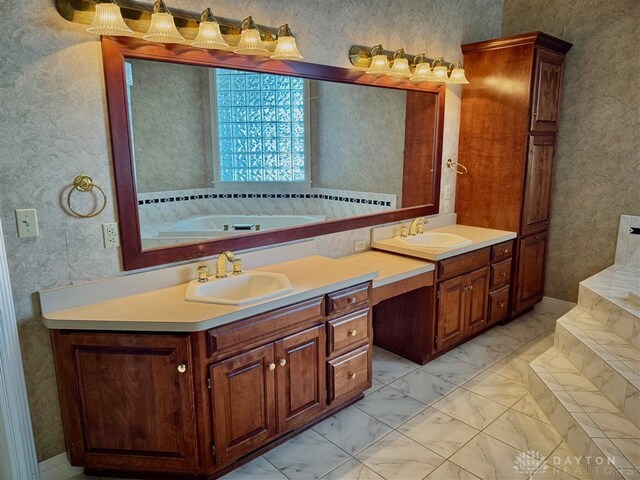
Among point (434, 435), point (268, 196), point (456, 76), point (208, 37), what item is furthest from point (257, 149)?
point (434, 435)


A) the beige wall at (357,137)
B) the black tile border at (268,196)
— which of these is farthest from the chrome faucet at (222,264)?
the beige wall at (357,137)

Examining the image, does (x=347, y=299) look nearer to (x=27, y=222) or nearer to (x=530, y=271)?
(x=27, y=222)

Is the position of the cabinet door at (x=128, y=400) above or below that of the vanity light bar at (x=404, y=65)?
below

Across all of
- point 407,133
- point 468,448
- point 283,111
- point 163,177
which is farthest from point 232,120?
point 468,448

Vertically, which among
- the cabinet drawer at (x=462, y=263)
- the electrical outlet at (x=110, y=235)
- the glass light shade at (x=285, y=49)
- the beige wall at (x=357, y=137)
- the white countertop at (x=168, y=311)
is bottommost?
the cabinet drawer at (x=462, y=263)

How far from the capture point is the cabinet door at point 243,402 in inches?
75.7

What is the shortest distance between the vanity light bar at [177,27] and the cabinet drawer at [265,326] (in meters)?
1.25

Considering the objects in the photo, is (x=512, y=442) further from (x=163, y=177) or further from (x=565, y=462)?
(x=163, y=177)

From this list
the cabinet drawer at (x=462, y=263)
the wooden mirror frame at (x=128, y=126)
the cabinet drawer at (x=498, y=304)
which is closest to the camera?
the wooden mirror frame at (x=128, y=126)

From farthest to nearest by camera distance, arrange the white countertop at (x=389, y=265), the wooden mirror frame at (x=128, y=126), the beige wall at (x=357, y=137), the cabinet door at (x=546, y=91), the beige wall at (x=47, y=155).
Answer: the cabinet door at (x=546, y=91)
the beige wall at (x=357, y=137)
the white countertop at (x=389, y=265)
the wooden mirror frame at (x=128, y=126)
the beige wall at (x=47, y=155)

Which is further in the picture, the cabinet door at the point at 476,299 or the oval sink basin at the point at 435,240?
the cabinet door at the point at 476,299

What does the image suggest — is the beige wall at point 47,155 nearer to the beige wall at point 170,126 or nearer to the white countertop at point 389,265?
the beige wall at point 170,126

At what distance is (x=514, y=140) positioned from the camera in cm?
344

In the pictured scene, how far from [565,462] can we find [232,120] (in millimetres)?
2405
